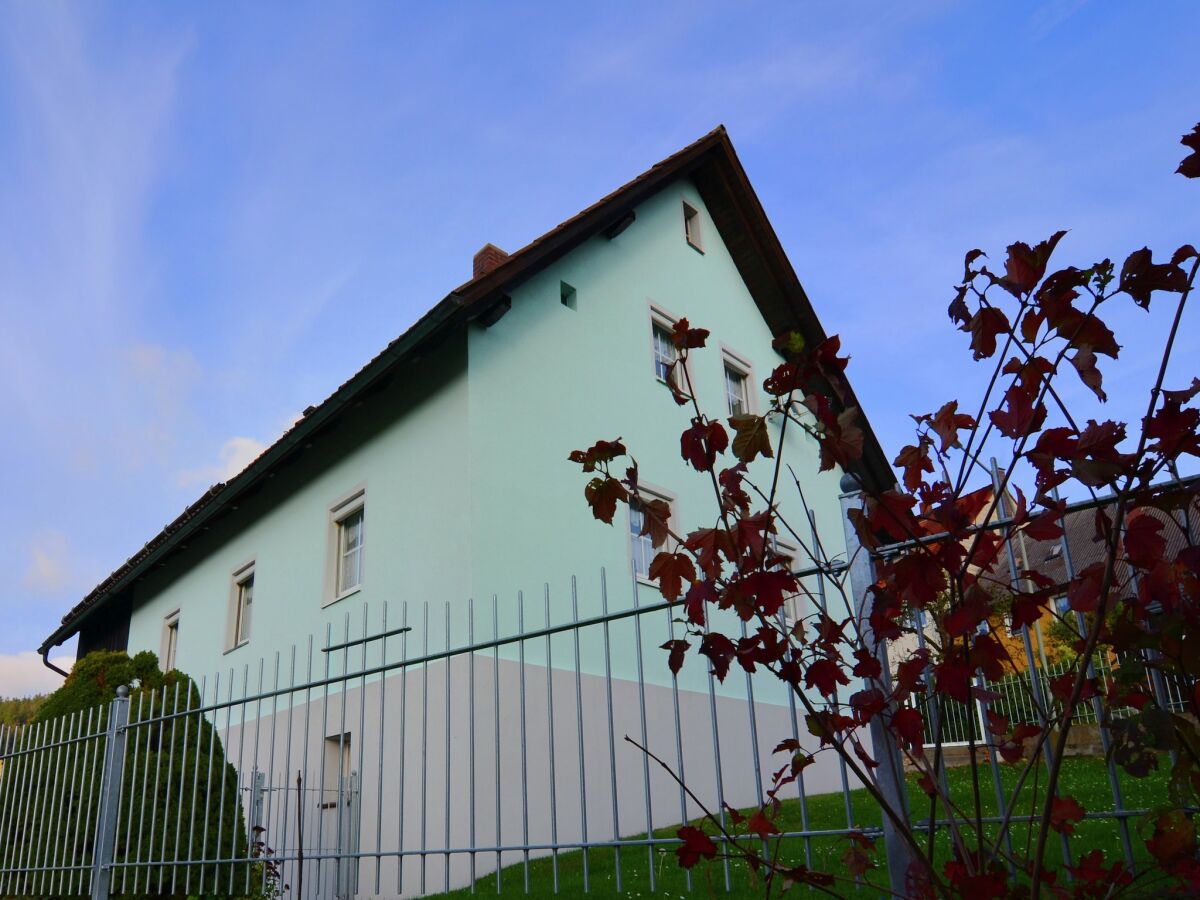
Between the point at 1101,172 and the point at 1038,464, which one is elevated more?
the point at 1101,172

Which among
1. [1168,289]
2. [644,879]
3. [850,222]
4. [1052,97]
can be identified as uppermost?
[850,222]

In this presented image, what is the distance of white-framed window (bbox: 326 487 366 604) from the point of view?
11914 millimetres

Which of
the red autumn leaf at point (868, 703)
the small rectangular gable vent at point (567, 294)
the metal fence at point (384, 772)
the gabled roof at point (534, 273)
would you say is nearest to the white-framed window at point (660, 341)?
the gabled roof at point (534, 273)

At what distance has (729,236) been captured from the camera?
15.8m

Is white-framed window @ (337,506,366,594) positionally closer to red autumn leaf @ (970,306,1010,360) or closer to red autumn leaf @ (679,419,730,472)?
red autumn leaf @ (679,419,730,472)

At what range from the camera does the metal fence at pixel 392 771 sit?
21.5 ft

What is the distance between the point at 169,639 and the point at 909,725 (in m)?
16.1

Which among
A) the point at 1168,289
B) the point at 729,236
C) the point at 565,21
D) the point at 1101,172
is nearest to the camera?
the point at 1168,289

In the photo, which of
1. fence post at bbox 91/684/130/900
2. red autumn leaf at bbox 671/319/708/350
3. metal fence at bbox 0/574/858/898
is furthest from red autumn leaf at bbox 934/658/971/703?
fence post at bbox 91/684/130/900

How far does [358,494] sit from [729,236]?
7.11 meters

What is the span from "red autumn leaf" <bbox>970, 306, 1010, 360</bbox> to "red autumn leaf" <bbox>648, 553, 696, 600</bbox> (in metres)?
0.77

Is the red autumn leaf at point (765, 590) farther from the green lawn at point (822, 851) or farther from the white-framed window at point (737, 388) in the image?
the white-framed window at point (737, 388)

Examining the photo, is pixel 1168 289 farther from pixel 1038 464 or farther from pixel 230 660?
pixel 230 660

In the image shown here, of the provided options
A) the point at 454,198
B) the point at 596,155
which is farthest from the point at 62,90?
the point at 596,155
